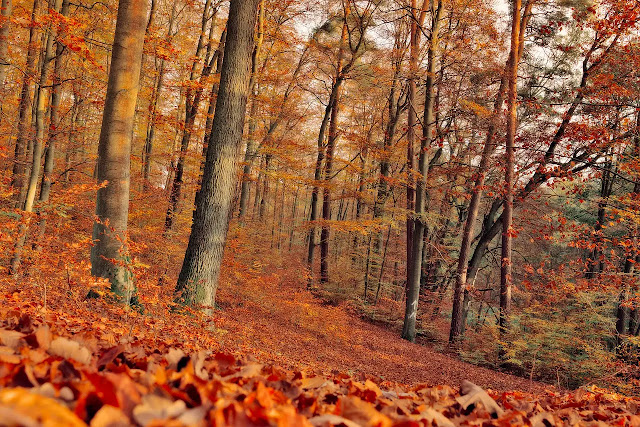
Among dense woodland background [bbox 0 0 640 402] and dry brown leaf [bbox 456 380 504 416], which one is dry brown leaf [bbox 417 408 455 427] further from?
dense woodland background [bbox 0 0 640 402]

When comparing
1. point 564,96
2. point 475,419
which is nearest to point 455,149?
point 564,96

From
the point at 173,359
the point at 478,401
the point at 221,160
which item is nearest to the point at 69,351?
the point at 173,359

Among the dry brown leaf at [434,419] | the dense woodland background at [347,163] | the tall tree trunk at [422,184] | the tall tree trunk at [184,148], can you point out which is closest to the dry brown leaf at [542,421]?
the dry brown leaf at [434,419]

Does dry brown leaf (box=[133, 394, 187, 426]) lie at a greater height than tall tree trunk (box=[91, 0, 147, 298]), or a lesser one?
lesser

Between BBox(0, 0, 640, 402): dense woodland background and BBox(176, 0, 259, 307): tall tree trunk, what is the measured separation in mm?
26

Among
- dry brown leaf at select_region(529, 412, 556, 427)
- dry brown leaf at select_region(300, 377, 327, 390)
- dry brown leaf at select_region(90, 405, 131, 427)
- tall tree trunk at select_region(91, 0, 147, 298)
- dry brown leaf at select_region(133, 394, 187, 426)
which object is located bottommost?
dry brown leaf at select_region(529, 412, 556, 427)

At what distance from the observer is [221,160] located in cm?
695

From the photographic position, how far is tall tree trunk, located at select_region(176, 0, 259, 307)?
6.91 m

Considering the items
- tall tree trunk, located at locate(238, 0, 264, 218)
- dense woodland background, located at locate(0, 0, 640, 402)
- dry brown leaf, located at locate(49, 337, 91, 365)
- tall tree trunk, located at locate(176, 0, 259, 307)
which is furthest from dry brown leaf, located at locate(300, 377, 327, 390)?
tall tree trunk, located at locate(238, 0, 264, 218)

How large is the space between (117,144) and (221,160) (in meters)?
1.56

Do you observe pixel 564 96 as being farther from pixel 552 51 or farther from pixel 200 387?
pixel 200 387

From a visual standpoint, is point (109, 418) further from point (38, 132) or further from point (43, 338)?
point (38, 132)

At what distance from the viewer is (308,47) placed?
1725 centimetres

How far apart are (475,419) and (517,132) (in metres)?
14.2
